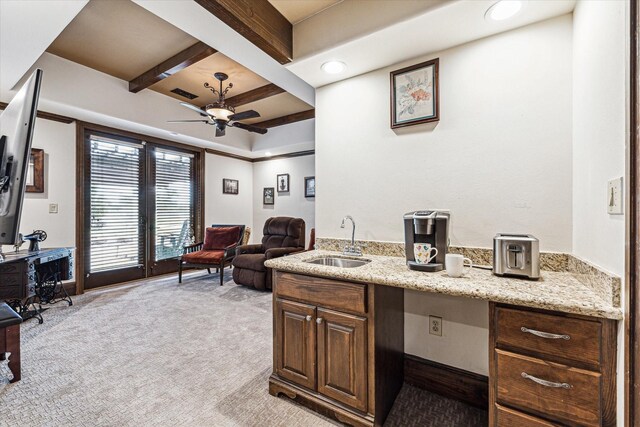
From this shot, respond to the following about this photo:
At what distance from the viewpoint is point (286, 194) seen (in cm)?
598

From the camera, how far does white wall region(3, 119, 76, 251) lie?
3.51 meters

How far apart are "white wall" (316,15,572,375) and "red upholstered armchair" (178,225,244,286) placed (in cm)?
294

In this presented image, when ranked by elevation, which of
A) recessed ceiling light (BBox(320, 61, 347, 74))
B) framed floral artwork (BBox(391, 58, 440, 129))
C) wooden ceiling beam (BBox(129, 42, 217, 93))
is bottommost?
framed floral artwork (BBox(391, 58, 440, 129))

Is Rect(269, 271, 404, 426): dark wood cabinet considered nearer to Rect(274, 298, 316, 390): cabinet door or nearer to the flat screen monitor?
Rect(274, 298, 316, 390): cabinet door

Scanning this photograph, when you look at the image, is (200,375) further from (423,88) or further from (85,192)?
(85,192)

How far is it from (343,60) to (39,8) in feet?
6.83

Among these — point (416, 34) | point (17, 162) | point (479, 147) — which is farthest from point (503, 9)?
point (17, 162)

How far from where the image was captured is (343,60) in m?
2.03

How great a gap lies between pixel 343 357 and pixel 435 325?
0.70 metres

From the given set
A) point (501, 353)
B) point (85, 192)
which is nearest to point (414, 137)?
point (501, 353)

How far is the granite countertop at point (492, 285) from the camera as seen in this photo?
3.31ft

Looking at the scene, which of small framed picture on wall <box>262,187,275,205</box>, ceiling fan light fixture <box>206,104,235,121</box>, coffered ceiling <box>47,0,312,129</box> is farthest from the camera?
small framed picture on wall <box>262,187,275,205</box>

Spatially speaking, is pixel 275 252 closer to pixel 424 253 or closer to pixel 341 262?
pixel 341 262

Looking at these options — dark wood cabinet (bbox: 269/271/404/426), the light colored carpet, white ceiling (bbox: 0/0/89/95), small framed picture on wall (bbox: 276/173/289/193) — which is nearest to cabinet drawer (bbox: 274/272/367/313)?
dark wood cabinet (bbox: 269/271/404/426)
